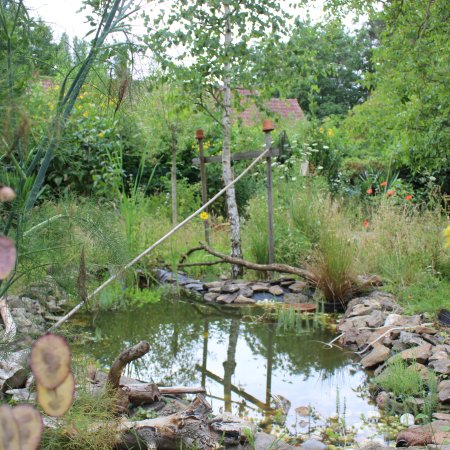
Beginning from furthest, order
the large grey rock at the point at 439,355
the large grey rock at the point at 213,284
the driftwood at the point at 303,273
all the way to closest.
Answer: the large grey rock at the point at 213,284
the driftwood at the point at 303,273
the large grey rock at the point at 439,355

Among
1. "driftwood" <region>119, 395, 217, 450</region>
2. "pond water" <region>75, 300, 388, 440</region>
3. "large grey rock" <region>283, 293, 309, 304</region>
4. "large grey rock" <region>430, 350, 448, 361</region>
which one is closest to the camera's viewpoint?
"driftwood" <region>119, 395, 217, 450</region>

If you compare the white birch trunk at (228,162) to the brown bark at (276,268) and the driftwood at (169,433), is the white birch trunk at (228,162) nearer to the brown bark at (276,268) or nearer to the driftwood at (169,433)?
the brown bark at (276,268)

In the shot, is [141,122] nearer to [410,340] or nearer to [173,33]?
[173,33]

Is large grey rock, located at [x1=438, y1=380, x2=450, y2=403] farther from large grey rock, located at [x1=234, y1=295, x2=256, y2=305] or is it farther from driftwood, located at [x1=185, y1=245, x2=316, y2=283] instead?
large grey rock, located at [x1=234, y1=295, x2=256, y2=305]

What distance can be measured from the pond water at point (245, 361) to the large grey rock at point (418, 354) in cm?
34

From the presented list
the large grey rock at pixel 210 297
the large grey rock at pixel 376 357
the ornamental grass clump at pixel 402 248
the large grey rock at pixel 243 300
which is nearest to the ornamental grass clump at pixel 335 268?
the ornamental grass clump at pixel 402 248

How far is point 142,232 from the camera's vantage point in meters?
6.90

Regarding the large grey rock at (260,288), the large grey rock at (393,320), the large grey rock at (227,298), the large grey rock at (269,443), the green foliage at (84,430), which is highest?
the green foliage at (84,430)

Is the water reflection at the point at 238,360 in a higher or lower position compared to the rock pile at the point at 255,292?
lower

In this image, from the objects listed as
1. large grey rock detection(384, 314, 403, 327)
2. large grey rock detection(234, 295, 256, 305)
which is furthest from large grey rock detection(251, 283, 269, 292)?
large grey rock detection(384, 314, 403, 327)

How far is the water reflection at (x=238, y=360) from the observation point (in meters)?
3.63

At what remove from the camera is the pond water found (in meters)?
3.52

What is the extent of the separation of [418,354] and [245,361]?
1.26 meters

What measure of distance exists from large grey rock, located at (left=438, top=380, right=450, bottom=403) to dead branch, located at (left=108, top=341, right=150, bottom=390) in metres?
1.73
